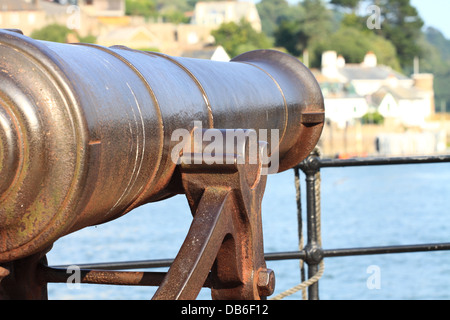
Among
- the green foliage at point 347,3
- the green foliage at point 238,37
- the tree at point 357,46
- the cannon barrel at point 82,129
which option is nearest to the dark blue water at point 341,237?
the cannon barrel at point 82,129

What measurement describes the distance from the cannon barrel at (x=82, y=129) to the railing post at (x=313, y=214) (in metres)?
0.99

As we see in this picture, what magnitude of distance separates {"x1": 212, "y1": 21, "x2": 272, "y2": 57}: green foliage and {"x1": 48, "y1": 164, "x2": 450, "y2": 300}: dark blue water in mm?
19516

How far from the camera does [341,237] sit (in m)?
20.4

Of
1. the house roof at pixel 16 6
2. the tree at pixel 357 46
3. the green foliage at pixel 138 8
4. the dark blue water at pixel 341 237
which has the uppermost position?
the green foliage at pixel 138 8

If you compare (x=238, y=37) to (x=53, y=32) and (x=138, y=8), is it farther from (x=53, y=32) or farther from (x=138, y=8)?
(x=138, y=8)

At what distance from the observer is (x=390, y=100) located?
47.2 metres

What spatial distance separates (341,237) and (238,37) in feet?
112

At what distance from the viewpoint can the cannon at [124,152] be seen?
858 mm

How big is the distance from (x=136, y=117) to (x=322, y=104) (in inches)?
33.8

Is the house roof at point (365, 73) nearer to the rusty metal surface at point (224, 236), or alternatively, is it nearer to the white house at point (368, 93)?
the white house at point (368, 93)

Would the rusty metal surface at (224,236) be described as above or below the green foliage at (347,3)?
below

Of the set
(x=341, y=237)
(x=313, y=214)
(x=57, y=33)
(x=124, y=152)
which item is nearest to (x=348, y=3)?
(x=57, y=33)

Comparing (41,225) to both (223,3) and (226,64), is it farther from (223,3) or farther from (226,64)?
(223,3)

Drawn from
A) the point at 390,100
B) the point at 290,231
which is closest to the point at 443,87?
the point at 390,100
